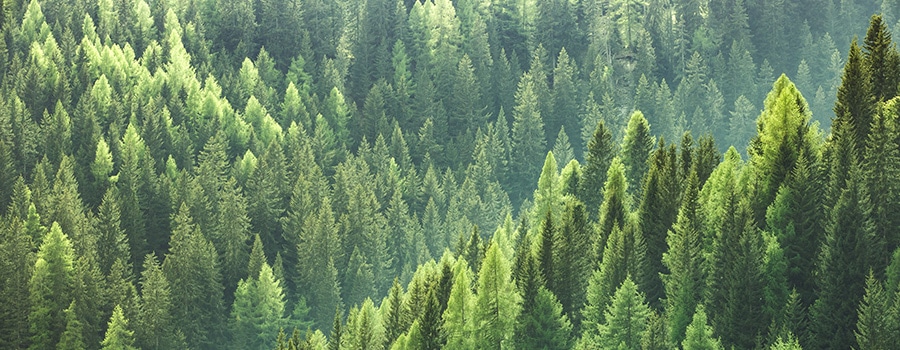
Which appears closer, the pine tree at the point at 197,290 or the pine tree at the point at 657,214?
the pine tree at the point at 657,214

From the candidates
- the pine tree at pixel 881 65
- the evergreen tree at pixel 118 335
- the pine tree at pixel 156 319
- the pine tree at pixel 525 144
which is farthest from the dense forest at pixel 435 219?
the evergreen tree at pixel 118 335

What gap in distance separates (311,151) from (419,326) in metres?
87.8

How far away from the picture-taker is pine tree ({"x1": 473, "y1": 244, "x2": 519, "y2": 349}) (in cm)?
9488

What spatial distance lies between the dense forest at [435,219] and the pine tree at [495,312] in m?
0.17

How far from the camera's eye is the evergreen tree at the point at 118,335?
130500 mm

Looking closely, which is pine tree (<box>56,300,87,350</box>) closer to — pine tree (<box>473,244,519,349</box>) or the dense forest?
the dense forest

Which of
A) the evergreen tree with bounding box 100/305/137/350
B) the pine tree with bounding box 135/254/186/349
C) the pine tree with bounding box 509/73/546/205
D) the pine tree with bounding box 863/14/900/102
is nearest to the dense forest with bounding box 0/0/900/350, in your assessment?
the pine tree with bounding box 863/14/900/102

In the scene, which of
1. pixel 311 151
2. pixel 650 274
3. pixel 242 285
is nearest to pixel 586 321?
pixel 650 274

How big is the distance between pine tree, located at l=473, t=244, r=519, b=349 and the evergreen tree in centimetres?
5089

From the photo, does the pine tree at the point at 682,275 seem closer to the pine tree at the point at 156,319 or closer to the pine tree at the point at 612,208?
the pine tree at the point at 612,208

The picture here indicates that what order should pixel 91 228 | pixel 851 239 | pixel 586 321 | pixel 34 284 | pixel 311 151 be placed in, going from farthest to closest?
pixel 311 151 < pixel 91 228 < pixel 34 284 < pixel 586 321 < pixel 851 239

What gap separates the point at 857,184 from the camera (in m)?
81.0

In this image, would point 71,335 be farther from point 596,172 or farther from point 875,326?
point 875,326

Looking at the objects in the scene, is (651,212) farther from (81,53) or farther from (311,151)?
(81,53)
